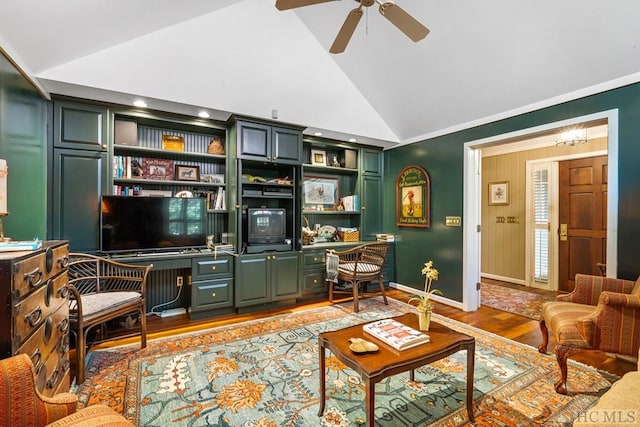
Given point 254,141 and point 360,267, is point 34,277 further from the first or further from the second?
point 360,267

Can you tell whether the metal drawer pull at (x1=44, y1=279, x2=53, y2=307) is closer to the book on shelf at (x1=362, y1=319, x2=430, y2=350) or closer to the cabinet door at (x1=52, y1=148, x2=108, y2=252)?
the cabinet door at (x1=52, y1=148, x2=108, y2=252)

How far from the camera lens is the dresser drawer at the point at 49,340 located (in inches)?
51.1

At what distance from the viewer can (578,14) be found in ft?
7.33

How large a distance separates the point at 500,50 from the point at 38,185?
14.6 ft

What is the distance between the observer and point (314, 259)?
13.3 feet

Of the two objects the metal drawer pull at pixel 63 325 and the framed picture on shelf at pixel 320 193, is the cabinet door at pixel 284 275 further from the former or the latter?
the metal drawer pull at pixel 63 325

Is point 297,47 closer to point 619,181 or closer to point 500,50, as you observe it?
point 500,50

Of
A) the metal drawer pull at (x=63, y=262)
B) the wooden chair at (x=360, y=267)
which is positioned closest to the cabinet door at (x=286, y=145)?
the wooden chair at (x=360, y=267)

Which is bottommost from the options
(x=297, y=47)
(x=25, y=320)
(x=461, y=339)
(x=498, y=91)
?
(x=461, y=339)

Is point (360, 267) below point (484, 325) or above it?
above

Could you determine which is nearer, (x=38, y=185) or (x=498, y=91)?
(x=38, y=185)

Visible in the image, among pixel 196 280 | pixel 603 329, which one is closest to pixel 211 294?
pixel 196 280

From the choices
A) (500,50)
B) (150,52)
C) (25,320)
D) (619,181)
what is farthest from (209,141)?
(619,181)

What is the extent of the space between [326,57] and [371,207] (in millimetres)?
2361
